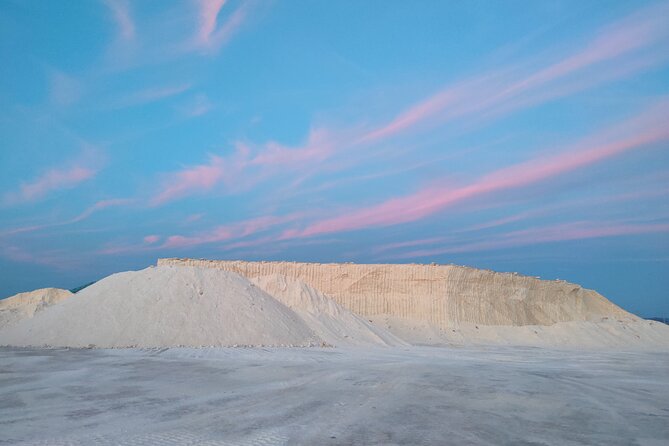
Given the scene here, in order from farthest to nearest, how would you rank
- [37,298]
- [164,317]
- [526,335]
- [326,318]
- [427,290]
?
[37,298], [427,290], [526,335], [326,318], [164,317]

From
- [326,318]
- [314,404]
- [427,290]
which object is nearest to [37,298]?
[326,318]

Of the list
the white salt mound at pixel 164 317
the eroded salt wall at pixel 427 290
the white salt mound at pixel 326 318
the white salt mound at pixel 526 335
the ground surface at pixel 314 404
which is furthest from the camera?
the eroded salt wall at pixel 427 290

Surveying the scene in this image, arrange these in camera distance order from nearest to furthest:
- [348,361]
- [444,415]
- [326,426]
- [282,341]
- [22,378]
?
[326,426], [444,415], [22,378], [348,361], [282,341]

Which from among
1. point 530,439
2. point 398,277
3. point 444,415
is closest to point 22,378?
point 444,415

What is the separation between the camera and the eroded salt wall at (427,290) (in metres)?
30.8

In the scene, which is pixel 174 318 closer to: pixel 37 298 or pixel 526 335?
pixel 526 335

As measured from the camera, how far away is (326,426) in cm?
618

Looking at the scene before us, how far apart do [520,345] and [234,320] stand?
17.5 m

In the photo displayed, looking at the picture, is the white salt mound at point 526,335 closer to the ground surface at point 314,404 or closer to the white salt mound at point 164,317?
the white salt mound at point 164,317

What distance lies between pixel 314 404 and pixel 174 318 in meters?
11.3

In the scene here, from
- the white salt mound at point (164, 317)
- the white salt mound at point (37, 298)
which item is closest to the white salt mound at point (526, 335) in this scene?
the white salt mound at point (164, 317)

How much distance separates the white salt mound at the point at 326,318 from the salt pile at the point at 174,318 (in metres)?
0.09

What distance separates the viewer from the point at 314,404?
A: 298 inches

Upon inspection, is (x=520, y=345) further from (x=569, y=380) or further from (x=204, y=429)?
(x=204, y=429)
